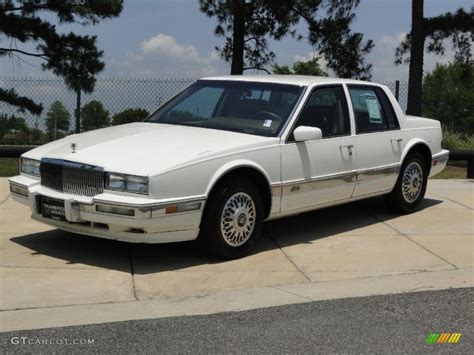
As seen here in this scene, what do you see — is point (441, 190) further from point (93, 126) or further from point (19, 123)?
point (19, 123)

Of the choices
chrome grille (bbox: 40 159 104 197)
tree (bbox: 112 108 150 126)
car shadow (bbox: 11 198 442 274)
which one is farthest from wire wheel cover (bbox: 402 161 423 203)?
tree (bbox: 112 108 150 126)

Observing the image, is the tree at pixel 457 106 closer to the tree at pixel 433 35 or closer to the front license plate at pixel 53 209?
the tree at pixel 433 35

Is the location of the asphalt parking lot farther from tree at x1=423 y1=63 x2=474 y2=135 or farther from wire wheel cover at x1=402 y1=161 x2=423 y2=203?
tree at x1=423 y1=63 x2=474 y2=135

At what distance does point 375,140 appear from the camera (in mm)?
7336

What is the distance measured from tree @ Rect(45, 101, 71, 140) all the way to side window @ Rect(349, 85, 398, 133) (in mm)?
5758

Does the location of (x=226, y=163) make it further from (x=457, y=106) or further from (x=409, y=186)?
(x=457, y=106)

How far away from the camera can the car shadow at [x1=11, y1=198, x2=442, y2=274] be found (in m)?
5.71

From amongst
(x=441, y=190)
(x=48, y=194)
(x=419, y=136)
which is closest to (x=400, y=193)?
(x=419, y=136)

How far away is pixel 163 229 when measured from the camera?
17.6 ft

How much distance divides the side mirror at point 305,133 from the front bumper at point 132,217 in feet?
3.99

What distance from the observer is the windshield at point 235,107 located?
20.9 feet

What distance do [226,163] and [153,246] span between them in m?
1.25

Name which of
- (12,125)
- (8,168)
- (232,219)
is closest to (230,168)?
(232,219)

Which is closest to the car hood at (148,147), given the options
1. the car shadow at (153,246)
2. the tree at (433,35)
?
the car shadow at (153,246)
